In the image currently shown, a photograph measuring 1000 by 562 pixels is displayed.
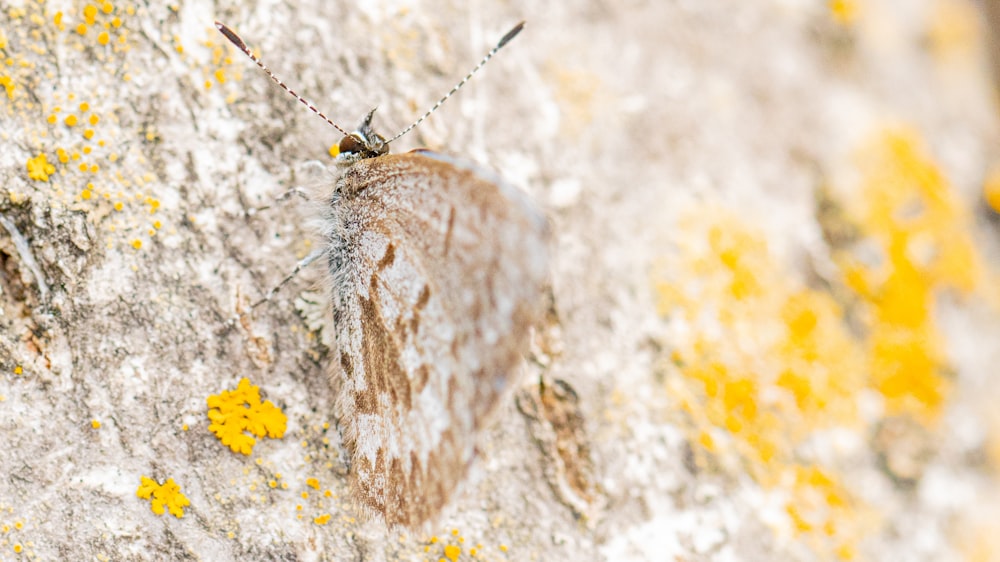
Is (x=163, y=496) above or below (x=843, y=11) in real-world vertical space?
below

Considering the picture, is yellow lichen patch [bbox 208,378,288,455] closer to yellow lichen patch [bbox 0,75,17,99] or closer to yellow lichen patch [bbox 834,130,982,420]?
yellow lichen patch [bbox 0,75,17,99]

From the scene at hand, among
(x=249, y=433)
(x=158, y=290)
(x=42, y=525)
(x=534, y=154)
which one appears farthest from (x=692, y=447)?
(x=42, y=525)

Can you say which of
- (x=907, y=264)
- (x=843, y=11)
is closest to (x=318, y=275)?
(x=907, y=264)

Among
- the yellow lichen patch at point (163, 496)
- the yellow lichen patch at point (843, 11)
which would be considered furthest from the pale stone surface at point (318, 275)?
the yellow lichen patch at point (843, 11)

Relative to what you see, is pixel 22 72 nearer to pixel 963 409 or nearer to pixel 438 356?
pixel 438 356

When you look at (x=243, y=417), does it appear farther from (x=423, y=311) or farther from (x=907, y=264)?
(x=907, y=264)

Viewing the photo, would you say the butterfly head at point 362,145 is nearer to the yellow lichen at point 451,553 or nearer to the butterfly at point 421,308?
the butterfly at point 421,308

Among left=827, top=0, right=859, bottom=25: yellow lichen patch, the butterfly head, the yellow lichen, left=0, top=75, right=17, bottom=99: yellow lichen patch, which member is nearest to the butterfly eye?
the butterfly head
